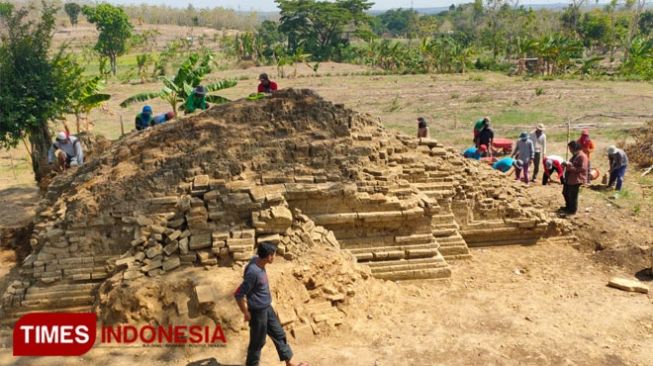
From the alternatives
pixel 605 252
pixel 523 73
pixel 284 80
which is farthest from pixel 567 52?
pixel 605 252

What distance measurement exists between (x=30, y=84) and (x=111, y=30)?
108 feet

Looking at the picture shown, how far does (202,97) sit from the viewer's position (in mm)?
11023

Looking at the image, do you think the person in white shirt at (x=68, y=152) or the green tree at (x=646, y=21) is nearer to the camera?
the person in white shirt at (x=68, y=152)

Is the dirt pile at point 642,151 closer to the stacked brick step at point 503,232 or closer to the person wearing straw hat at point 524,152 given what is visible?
the person wearing straw hat at point 524,152

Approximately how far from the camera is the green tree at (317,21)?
5009 centimetres

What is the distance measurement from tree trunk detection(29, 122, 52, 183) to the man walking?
1083 cm

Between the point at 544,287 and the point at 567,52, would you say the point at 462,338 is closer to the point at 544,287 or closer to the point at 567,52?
the point at 544,287

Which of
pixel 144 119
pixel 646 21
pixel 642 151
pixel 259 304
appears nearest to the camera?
pixel 259 304

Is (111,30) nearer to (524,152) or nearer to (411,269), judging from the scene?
(524,152)

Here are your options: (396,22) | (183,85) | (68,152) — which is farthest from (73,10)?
(68,152)

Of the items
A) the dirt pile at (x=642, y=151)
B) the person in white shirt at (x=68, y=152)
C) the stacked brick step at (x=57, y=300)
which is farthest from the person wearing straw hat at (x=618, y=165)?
the person in white shirt at (x=68, y=152)

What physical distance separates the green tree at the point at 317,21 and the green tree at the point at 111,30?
44.6 ft

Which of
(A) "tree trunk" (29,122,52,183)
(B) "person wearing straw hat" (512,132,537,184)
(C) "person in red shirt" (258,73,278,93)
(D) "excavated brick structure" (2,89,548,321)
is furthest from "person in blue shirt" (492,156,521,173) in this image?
(A) "tree trunk" (29,122,52,183)

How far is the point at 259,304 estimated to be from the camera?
208 inches
